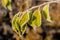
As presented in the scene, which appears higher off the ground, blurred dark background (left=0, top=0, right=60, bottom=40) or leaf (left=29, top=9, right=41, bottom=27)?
leaf (left=29, top=9, right=41, bottom=27)

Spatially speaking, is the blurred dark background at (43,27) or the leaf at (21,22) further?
the blurred dark background at (43,27)

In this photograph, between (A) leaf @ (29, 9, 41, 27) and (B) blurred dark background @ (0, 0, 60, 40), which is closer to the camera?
(A) leaf @ (29, 9, 41, 27)

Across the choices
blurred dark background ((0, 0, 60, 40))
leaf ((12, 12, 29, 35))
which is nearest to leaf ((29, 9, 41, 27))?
leaf ((12, 12, 29, 35))

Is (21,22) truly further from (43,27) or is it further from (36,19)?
(43,27)

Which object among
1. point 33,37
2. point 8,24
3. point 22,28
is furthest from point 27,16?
point 8,24

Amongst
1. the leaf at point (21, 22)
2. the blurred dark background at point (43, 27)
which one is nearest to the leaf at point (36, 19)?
the leaf at point (21, 22)

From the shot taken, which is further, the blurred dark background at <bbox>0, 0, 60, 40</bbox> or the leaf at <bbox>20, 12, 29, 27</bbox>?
the blurred dark background at <bbox>0, 0, 60, 40</bbox>

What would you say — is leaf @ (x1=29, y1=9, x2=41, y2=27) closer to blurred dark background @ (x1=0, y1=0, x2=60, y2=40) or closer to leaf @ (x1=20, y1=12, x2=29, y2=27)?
leaf @ (x1=20, y1=12, x2=29, y2=27)

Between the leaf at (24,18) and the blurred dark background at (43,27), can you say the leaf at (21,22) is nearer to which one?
the leaf at (24,18)

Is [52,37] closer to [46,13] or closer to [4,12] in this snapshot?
[4,12]

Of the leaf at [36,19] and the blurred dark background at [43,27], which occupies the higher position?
the leaf at [36,19]

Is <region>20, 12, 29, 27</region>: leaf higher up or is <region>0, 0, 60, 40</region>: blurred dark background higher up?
<region>20, 12, 29, 27</region>: leaf
